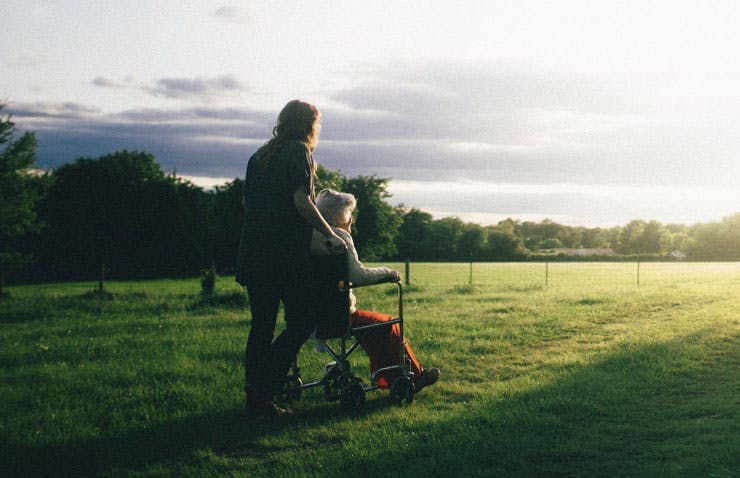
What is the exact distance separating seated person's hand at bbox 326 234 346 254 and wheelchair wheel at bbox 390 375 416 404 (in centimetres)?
126

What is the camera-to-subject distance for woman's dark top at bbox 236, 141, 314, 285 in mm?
4598

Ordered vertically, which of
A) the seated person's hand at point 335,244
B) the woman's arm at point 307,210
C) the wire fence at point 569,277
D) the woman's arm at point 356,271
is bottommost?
the wire fence at point 569,277

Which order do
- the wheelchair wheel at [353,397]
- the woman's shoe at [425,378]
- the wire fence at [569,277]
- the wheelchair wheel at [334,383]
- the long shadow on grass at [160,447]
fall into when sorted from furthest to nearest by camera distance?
the wire fence at [569,277]
the woman's shoe at [425,378]
the wheelchair wheel at [334,383]
the wheelchair wheel at [353,397]
the long shadow on grass at [160,447]

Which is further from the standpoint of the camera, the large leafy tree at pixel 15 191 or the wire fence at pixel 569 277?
the large leafy tree at pixel 15 191

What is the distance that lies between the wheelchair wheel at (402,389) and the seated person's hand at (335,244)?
126cm

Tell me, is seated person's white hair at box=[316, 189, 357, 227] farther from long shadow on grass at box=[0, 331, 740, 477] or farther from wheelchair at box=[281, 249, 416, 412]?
long shadow on grass at box=[0, 331, 740, 477]

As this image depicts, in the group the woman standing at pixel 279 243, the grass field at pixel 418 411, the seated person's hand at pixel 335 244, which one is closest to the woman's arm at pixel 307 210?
the woman standing at pixel 279 243

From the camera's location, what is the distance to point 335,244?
15.7 ft

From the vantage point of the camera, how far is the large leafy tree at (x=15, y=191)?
3203cm

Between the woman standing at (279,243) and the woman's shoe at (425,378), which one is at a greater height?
the woman standing at (279,243)

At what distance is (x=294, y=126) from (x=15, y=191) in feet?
108

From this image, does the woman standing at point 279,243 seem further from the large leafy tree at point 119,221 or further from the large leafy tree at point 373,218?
the large leafy tree at point 373,218

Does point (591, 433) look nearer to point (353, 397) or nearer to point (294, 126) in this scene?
point (353, 397)

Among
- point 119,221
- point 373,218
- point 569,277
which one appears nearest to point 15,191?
point 119,221
